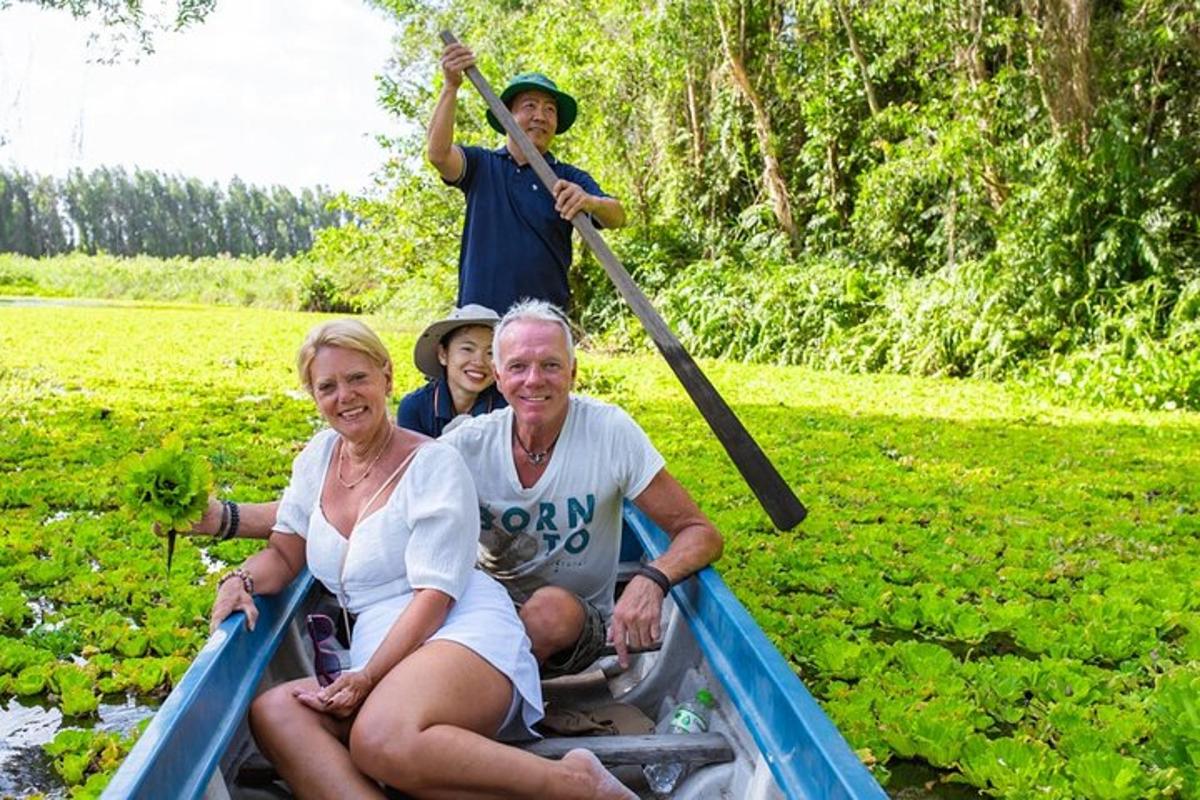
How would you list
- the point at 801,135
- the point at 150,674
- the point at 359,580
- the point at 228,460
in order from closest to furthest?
the point at 359,580
the point at 150,674
the point at 228,460
the point at 801,135

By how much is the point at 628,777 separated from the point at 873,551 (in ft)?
8.88

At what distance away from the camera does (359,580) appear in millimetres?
2461

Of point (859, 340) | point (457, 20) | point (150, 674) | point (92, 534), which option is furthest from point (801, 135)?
point (150, 674)

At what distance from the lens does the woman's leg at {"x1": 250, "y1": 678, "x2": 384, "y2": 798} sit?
6.87 ft

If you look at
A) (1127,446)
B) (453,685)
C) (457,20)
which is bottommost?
(1127,446)

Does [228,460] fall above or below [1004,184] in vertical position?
below

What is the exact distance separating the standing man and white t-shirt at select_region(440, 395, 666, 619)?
1149 mm

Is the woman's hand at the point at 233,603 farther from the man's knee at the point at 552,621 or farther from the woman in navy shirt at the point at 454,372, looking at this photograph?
the woman in navy shirt at the point at 454,372

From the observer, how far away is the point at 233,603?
2.42 meters

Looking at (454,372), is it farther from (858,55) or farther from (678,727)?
(858,55)

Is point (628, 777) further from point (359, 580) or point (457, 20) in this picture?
point (457, 20)

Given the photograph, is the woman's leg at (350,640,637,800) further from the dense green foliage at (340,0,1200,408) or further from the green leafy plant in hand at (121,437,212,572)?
the dense green foliage at (340,0,1200,408)

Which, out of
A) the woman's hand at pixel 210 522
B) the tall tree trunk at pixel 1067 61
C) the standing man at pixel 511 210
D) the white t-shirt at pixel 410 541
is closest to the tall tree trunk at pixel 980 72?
the tall tree trunk at pixel 1067 61

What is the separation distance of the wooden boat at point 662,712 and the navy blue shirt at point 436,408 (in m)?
0.82
